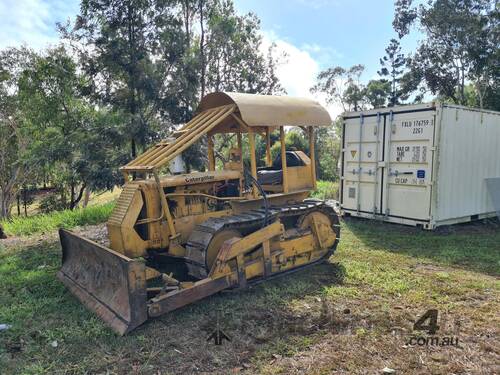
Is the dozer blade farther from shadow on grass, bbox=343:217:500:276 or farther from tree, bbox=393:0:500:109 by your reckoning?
tree, bbox=393:0:500:109

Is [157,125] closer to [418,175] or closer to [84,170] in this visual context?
[84,170]

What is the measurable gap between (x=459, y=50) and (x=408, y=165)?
14.4m

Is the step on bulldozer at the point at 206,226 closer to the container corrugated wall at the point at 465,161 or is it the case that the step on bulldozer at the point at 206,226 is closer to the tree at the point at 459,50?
the container corrugated wall at the point at 465,161

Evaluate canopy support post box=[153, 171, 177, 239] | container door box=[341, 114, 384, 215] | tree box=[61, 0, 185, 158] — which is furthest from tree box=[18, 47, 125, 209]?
container door box=[341, 114, 384, 215]

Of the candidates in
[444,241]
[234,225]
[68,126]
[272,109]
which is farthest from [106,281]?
[68,126]

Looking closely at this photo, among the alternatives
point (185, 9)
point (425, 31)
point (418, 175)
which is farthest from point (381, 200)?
point (425, 31)

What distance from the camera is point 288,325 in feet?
13.5

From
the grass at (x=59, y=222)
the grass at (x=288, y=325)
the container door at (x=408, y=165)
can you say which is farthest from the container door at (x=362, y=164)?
the grass at (x=59, y=222)

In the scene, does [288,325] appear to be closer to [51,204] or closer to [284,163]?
[284,163]

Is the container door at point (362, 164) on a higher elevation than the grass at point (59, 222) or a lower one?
higher

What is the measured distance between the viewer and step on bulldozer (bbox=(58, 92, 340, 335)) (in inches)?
168

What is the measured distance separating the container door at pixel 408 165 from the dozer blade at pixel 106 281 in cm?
617

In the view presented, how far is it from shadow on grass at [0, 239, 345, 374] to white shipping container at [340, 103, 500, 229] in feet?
12.0

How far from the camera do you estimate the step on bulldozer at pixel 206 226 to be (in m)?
4.28
